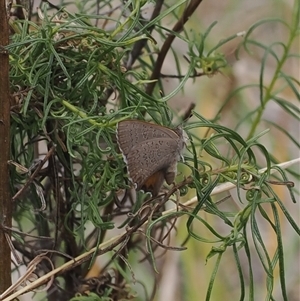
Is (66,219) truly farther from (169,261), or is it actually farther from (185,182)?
(169,261)

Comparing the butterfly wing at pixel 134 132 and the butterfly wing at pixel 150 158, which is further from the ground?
the butterfly wing at pixel 134 132

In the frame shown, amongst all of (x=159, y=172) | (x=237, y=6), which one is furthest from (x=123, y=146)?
(x=237, y=6)

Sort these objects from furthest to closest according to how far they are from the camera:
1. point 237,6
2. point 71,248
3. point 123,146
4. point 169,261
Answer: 1. point 237,6
2. point 169,261
3. point 71,248
4. point 123,146

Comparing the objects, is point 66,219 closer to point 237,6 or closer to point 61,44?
point 61,44

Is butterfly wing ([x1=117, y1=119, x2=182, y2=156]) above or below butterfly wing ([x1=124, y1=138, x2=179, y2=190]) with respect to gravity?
above

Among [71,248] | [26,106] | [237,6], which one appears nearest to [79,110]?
[26,106]

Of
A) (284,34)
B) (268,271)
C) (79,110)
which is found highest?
(284,34)

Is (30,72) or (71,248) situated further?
(71,248)

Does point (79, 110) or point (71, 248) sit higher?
point (79, 110)

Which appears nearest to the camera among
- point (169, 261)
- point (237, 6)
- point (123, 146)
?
point (123, 146)
